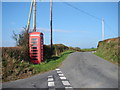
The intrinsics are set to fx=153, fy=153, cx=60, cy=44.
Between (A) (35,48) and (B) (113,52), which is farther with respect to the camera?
(B) (113,52)

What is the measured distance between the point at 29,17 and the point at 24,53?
916 centimetres

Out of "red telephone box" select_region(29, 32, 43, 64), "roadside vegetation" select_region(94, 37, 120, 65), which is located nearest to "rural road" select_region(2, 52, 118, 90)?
"red telephone box" select_region(29, 32, 43, 64)

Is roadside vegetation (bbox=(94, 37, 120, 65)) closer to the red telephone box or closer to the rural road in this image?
the rural road

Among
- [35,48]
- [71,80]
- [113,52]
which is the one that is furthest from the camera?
[113,52]

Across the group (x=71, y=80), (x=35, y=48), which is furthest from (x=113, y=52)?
(x=71, y=80)

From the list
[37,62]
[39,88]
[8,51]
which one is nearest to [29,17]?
[37,62]

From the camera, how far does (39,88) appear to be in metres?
5.58

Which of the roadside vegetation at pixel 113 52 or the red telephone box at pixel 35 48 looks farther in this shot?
the roadside vegetation at pixel 113 52

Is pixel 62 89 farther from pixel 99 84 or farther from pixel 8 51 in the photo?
pixel 8 51

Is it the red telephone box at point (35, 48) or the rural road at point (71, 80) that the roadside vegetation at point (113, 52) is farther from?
the red telephone box at point (35, 48)

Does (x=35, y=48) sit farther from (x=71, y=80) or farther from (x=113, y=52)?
(x=113, y=52)

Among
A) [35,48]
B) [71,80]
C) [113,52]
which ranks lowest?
[71,80]

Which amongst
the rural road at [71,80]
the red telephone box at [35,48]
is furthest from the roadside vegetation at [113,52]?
the red telephone box at [35,48]

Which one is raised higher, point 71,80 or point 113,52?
point 113,52
